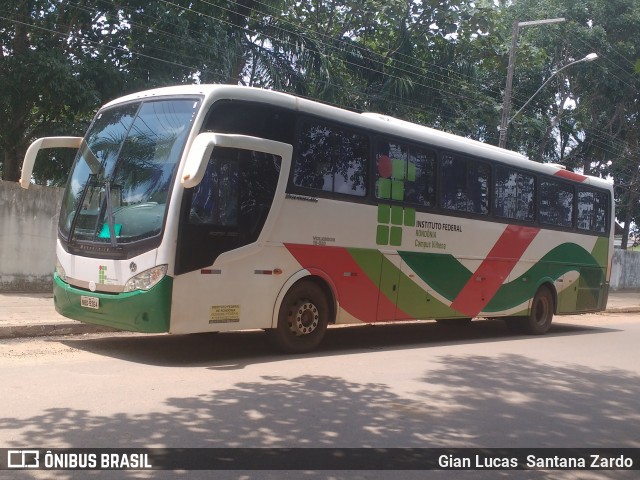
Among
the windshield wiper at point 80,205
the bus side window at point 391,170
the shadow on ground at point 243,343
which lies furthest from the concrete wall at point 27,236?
the bus side window at point 391,170

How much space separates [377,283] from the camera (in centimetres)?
1042

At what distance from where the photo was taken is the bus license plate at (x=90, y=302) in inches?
322

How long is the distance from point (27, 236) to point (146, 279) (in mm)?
6301

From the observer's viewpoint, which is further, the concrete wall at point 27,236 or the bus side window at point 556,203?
the bus side window at point 556,203

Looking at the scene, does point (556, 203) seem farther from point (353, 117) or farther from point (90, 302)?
point (90, 302)

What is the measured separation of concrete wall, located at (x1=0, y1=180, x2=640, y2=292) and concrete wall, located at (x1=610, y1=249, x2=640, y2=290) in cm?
2488

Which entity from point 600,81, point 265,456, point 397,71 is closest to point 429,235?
point 265,456

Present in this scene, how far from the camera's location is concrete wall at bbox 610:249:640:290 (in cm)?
3111

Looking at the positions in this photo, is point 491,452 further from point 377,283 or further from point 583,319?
point 583,319

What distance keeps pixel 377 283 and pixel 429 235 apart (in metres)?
1.45

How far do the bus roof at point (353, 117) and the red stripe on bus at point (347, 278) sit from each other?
184cm

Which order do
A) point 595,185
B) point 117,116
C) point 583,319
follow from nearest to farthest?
point 117,116 → point 595,185 → point 583,319

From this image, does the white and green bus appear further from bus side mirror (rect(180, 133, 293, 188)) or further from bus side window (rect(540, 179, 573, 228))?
bus side window (rect(540, 179, 573, 228))

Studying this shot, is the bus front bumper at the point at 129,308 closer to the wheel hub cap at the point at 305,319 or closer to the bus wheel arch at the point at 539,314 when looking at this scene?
the wheel hub cap at the point at 305,319
